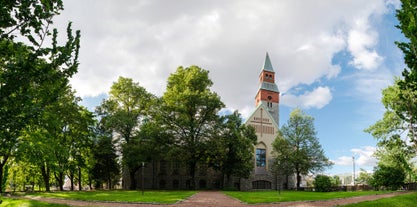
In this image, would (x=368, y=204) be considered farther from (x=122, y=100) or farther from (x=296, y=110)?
(x=122, y=100)

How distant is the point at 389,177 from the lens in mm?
30938

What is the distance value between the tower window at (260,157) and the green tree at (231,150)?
8.91 meters

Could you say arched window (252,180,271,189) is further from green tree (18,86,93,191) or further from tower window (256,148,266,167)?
green tree (18,86,93,191)

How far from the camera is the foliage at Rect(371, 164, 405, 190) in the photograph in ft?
101

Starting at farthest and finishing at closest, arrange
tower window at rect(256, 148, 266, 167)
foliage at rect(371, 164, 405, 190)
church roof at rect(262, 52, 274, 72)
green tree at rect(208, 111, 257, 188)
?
church roof at rect(262, 52, 274, 72)
tower window at rect(256, 148, 266, 167)
green tree at rect(208, 111, 257, 188)
foliage at rect(371, 164, 405, 190)

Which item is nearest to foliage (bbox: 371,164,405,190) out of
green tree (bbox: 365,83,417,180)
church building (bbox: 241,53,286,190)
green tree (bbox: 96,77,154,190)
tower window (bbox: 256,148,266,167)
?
green tree (bbox: 365,83,417,180)

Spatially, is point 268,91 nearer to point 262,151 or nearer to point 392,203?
point 262,151

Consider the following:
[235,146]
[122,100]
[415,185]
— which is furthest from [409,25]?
[122,100]

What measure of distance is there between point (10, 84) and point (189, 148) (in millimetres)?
31622

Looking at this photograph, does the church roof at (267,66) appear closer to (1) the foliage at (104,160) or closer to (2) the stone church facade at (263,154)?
(2) the stone church facade at (263,154)

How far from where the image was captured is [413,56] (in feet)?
34.0

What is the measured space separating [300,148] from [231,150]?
11.3 m

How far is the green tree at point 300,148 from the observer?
4278cm

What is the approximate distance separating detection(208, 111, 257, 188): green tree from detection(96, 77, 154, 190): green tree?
9630 mm
